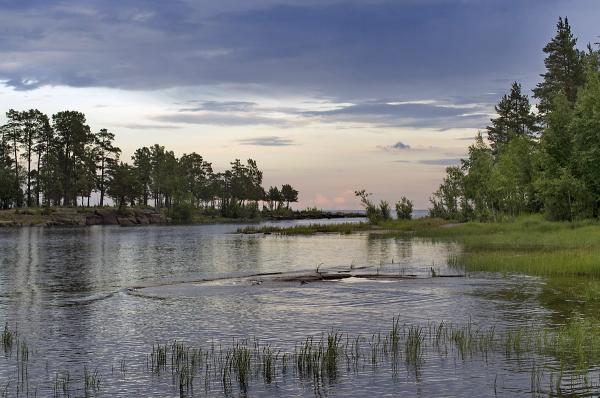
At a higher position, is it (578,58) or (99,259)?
(578,58)

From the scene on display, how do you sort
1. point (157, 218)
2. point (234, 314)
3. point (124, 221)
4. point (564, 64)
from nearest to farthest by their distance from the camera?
1. point (234, 314)
2. point (564, 64)
3. point (124, 221)
4. point (157, 218)

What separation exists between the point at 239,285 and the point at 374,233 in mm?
65124

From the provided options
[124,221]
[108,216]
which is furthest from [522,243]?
[108,216]

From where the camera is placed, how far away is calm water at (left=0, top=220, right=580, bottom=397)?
17109 mm

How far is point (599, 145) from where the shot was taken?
69.2 m

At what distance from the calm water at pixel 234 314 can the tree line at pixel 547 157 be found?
29.6 metres

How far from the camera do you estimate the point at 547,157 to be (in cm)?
8056

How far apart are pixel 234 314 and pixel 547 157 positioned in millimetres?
64574

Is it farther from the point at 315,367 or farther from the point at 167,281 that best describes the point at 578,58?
the point at 315,367

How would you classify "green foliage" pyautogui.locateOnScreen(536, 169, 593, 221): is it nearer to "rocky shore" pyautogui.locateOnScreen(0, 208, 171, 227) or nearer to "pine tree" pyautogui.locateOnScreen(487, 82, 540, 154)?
"pine tree" pyautogui.locateOnScreen(487, 82, 540, 154)

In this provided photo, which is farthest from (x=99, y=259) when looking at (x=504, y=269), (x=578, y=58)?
(x=578, y=58)

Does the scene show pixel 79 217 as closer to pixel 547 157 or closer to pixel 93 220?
pixel 93 220

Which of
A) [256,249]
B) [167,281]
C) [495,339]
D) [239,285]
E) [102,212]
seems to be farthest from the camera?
[102,212]

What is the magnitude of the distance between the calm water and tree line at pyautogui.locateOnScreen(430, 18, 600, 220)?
97.1 feet
